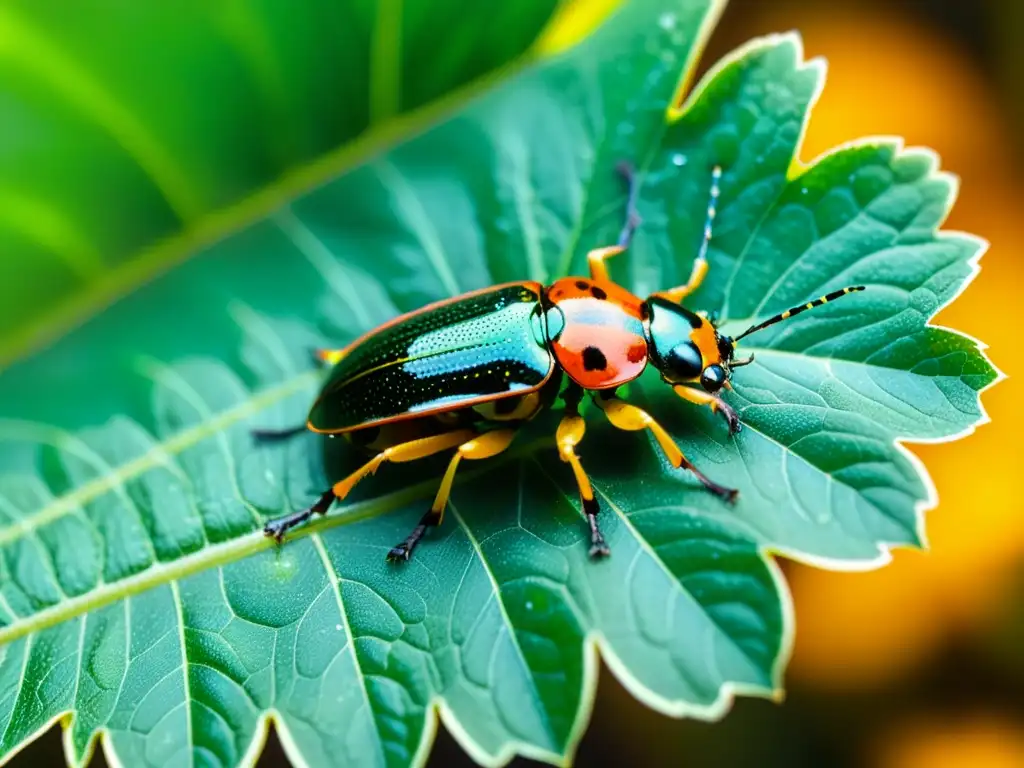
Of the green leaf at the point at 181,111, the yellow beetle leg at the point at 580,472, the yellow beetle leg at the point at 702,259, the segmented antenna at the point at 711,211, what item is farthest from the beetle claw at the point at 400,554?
the green leaf at the point at 181,111

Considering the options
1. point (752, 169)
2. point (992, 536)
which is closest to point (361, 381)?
point (752, 169)

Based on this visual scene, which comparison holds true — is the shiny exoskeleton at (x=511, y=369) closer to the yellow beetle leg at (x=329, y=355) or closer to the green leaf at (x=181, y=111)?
the yellow beetle leg at (x=329, y=355)

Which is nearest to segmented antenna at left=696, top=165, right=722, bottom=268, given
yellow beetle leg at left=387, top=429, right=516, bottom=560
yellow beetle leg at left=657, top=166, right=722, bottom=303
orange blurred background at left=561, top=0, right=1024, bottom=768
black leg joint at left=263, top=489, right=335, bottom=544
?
yellow beetle leg at left=657, top=166, right=722, bottom=303

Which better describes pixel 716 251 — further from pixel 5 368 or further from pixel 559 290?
pixel 5 368

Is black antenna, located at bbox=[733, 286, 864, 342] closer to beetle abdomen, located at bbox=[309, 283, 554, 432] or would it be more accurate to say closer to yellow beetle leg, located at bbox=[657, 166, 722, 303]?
yellow beetle leg, located at bbox=[657, 166, 722, 303]

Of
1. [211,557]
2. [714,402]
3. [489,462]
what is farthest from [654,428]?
[211,557]

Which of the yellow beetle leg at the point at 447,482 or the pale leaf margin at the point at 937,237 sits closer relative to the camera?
the pale leaf margin at the point at 937,237
